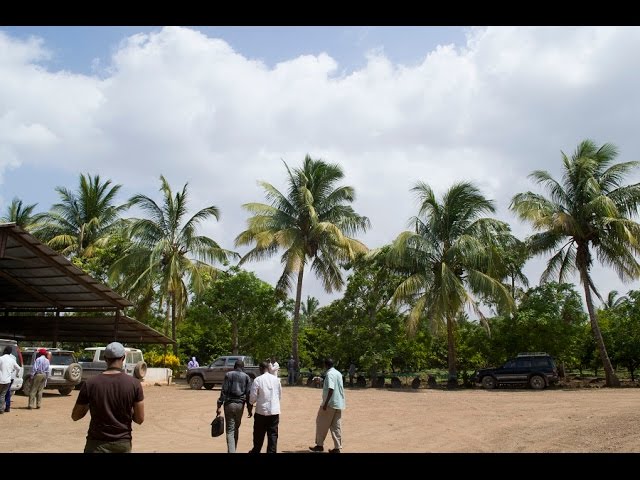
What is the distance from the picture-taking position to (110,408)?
4.87 metres

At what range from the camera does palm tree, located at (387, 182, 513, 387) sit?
86.8 feet

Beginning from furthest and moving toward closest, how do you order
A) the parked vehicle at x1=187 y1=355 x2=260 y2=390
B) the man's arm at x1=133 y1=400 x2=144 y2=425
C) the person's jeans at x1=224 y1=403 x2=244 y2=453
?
the parked vehicle at x1=187 y1=355 x2=260 y2=390, the person's jeans at x1=224 y1=403 x2=244 y2=453, the man's arm at x1=133 y1=400 x2=144 y2=425

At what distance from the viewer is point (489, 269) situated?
2722 cm

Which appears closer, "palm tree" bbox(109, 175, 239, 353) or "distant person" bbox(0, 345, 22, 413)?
"distant person" bbox(0, 345, 22, 413)

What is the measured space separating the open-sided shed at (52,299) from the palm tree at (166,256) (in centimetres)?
341

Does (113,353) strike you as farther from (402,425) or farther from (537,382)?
(537,382)

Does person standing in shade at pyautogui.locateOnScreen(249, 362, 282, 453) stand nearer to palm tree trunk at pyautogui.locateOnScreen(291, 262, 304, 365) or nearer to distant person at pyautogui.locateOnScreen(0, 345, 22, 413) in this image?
distant person at pyautogui.locateOnScreen(0, 345, 22, 413)

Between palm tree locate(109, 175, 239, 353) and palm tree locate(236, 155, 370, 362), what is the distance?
8.59 feet

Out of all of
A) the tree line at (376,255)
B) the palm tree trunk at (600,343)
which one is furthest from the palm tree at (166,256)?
the palm tree trunk at (600,343)

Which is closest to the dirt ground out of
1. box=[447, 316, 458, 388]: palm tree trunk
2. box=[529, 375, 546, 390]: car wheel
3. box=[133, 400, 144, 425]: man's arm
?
box=[529, 375, 546, 390]: car wheel

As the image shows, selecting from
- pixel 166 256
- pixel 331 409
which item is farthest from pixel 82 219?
pixel 331 409
